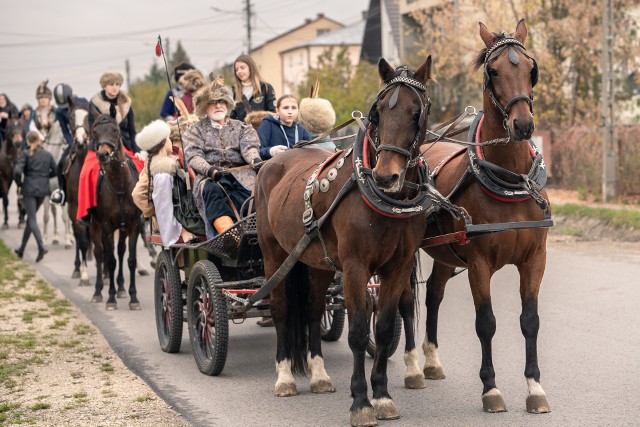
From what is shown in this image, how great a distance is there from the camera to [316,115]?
955cm

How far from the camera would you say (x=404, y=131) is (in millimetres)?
6309

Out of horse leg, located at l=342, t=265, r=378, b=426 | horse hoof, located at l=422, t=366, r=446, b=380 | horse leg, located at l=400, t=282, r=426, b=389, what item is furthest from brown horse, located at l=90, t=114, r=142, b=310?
horse leg, located at l=342, t=265, r=378, b=426

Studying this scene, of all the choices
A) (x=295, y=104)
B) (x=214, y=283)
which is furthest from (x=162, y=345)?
(x=295, y=104)

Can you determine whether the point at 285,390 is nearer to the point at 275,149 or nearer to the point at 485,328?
the point at 485,328

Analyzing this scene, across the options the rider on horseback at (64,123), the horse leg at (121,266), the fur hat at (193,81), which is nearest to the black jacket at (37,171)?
the rider on horseback at (64,123)

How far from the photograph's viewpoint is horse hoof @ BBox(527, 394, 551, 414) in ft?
22.7

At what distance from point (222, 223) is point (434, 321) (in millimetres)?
2008

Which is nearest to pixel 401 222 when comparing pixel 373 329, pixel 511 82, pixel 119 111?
pixel 511 82

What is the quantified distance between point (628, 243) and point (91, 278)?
8328 millimetres

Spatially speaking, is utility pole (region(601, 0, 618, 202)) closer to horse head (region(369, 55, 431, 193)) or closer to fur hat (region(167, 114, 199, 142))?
fur hat (region(167, 114, 199, 142))

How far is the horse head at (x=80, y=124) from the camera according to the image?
1391 centimetres

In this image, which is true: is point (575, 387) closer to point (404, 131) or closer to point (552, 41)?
point (404, 131)

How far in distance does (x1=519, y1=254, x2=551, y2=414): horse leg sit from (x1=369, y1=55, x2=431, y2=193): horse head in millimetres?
1243

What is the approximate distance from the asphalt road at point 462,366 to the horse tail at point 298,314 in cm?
24
